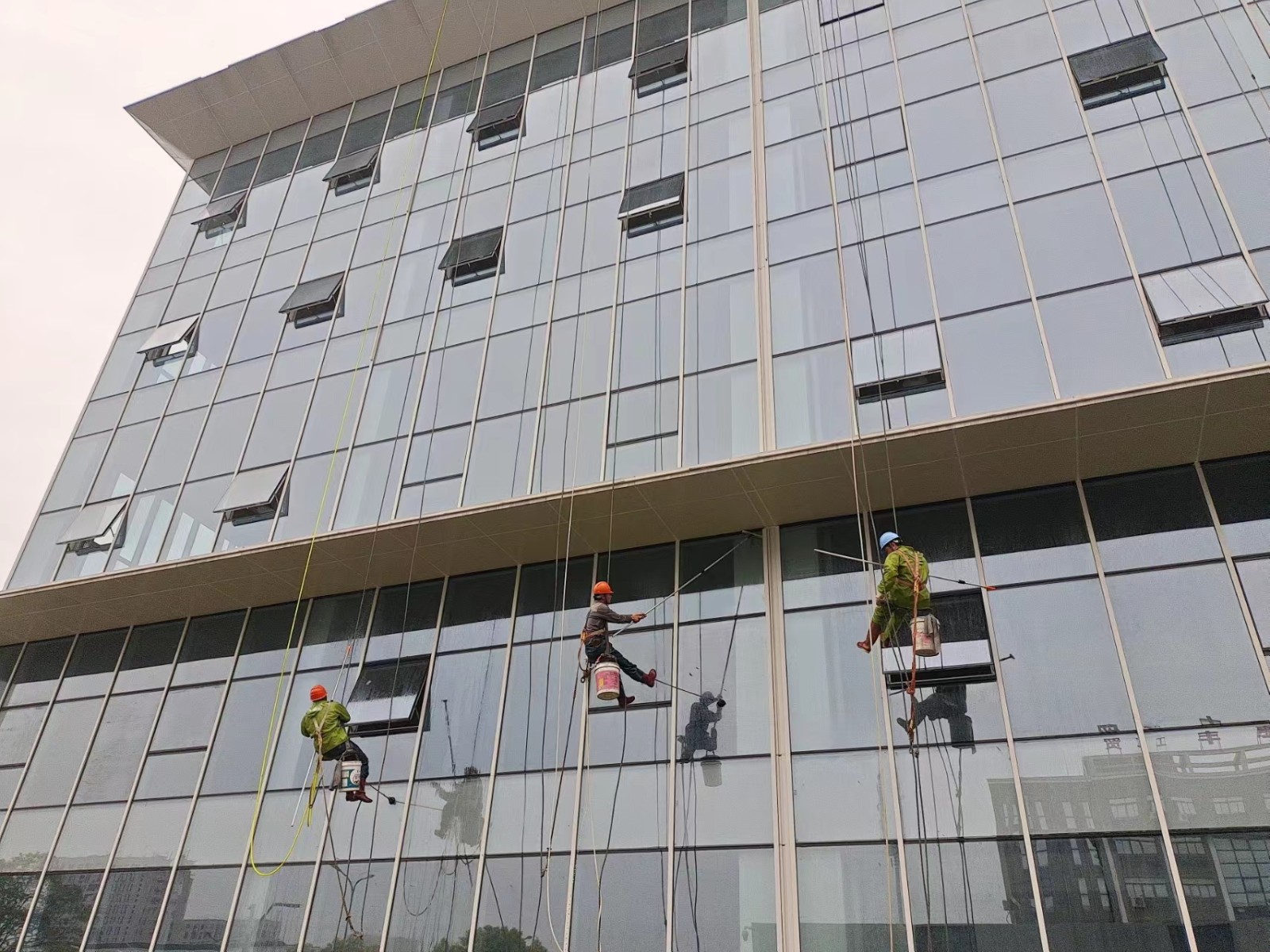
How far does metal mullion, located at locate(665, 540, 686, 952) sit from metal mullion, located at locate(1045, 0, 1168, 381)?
242 inches

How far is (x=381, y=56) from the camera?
67.0 ft

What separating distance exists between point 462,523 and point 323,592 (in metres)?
3.39

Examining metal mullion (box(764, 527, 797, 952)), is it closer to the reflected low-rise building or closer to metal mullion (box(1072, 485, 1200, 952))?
the reflected low-rise building

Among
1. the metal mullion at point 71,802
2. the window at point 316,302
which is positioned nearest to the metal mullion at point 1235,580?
the window at point 316,302

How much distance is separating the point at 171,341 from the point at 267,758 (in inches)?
377

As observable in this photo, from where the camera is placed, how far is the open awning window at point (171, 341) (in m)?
18.1

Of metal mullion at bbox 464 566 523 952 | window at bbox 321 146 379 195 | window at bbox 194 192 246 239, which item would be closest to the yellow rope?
metal mullion at bbox 464 566 523 952

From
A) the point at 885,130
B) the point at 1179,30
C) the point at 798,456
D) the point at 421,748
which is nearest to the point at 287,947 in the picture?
the point at 421,748

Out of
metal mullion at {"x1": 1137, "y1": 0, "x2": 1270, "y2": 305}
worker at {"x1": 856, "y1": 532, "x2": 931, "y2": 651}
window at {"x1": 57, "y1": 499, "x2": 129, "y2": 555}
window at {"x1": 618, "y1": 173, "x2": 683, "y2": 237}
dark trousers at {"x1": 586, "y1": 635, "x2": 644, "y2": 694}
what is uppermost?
window at {"x1": 618, "y1": 173, "x2": 683, "y2": 237}

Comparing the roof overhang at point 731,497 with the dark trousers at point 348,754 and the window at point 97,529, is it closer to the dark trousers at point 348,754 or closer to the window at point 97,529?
the window at point 97,529

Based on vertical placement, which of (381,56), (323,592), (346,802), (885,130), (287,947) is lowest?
(287,947)

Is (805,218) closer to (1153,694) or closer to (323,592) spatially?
(1153,694)

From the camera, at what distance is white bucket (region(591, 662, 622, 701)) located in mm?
9828

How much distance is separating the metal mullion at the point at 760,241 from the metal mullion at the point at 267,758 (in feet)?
24.9
